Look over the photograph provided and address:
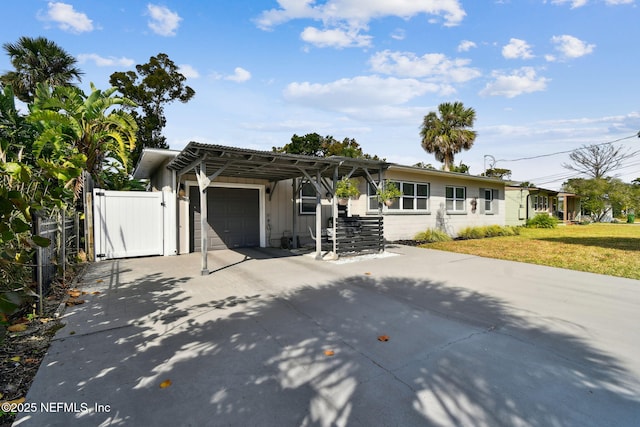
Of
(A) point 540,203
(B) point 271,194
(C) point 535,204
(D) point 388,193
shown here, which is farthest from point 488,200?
(B) point 271,194

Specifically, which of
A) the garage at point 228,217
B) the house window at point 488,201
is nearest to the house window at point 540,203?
the house window at point 488,201

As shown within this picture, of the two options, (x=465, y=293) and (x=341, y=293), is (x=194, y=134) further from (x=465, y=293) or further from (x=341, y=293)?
(x=465, y=293)

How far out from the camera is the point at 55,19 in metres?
7.17

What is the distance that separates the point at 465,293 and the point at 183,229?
7.76 meters

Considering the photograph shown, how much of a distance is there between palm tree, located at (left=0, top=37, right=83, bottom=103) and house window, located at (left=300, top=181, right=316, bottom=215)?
10.9 metres

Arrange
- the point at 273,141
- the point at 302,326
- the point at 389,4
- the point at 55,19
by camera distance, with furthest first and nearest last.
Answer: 1. the point at 273,141
2. the point at 389,4
3. the point at 55,19
4. the point at 302,326

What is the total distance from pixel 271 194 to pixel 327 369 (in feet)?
27.5

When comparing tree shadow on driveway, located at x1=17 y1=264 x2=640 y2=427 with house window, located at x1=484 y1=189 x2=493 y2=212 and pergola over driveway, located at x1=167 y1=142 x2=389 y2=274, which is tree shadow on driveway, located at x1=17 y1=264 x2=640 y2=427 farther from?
house window, located at x1=484 y1=189 x2=493 y2=212

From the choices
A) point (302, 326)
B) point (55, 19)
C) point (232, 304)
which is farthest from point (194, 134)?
point (302, 326)

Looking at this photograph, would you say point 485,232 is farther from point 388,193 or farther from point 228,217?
point 228,217

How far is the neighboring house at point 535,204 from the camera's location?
2023 centimetres

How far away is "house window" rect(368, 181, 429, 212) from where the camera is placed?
12.4 meters

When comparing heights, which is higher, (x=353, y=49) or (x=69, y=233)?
(x=353, y=49)

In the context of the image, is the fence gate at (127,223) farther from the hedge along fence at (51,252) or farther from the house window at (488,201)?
the house window at (488,201)
